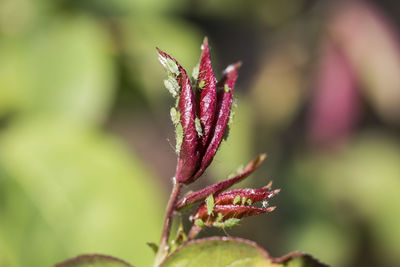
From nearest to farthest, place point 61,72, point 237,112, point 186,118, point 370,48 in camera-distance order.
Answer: point 186,118 → point 61,72 → point 237,112 → point 370,48

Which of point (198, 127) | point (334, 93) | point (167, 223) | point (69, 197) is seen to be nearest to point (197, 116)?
point (198, 127)

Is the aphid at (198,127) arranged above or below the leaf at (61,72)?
below

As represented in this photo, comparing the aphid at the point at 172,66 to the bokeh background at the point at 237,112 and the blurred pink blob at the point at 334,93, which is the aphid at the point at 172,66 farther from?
the blurred pink blob at the point at 334,93

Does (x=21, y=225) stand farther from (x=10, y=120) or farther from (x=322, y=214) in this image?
(x=322, y=214)

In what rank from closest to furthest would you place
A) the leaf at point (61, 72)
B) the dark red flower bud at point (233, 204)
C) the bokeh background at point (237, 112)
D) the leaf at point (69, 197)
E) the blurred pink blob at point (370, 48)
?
the dark red flower bud at point (233, 204) < the leaf at point (69, 197) < the bokeh background at point (237, 112) < the leaf at point (61, 72) < the blurred pink blob at point (370, 48)

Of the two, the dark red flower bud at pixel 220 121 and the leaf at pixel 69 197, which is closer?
the dark red flower bud at pixel 220 121

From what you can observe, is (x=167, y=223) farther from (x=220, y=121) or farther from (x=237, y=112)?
(x=237, y=112)

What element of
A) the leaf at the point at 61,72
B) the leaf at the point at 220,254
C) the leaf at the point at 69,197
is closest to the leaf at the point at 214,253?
the leaf at the point at 220,254
